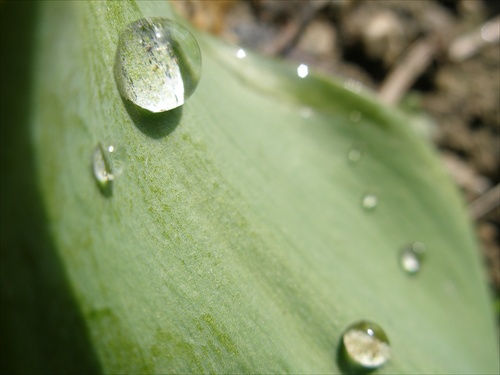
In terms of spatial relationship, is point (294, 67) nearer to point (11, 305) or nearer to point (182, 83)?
point (182, 83)

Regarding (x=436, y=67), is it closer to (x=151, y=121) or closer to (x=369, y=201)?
(x=369, y=201)

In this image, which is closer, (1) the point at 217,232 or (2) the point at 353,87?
(1) the point at 217,232

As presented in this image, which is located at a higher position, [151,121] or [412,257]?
[151,121]

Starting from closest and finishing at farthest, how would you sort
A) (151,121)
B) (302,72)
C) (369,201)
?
(151,121) < (369,201) < (302,72)

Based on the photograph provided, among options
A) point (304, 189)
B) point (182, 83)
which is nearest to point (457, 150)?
point (304, 189)

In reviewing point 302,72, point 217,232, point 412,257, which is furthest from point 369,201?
point 217,232

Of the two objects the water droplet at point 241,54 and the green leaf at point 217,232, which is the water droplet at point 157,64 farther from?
the water droplet at point 241,54
